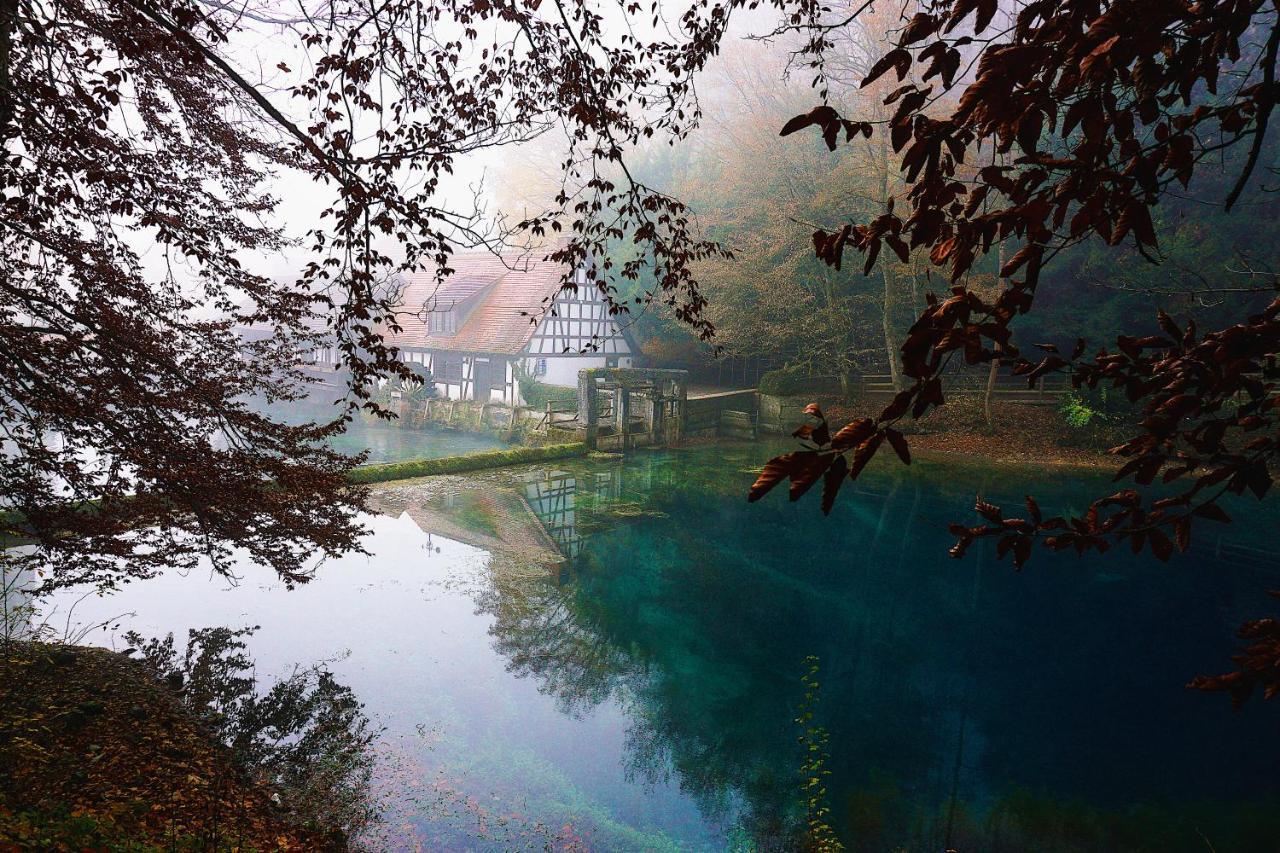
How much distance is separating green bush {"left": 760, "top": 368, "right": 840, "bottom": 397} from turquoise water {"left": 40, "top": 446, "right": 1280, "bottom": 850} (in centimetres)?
1119

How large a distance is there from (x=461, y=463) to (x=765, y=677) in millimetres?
11130

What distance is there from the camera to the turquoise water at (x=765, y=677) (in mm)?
5816

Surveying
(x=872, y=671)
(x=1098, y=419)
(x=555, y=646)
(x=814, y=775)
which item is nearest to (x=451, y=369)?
(x=555, y=646)

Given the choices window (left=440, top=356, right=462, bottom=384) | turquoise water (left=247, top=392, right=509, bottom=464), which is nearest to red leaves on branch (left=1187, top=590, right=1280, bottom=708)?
turquoise water (left=247, top=392, right=509, bottom=464)

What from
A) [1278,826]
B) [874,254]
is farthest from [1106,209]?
[1278,826]

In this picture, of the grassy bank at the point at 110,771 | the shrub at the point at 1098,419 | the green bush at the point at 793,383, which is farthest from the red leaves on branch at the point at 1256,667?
the green bush at the point at 793,383

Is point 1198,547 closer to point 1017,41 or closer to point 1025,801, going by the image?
point 1025,801

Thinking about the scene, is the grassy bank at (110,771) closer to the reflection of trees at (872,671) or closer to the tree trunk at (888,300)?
the reflection of trees at (872,671)

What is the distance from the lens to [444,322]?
2653cm

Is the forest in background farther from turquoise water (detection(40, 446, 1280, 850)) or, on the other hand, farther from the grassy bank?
the grassy bank

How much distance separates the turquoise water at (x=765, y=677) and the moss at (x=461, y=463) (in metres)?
2.42

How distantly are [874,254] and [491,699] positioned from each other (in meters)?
6.97

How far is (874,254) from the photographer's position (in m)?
1.72

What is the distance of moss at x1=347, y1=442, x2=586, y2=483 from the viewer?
1598 centimetres
